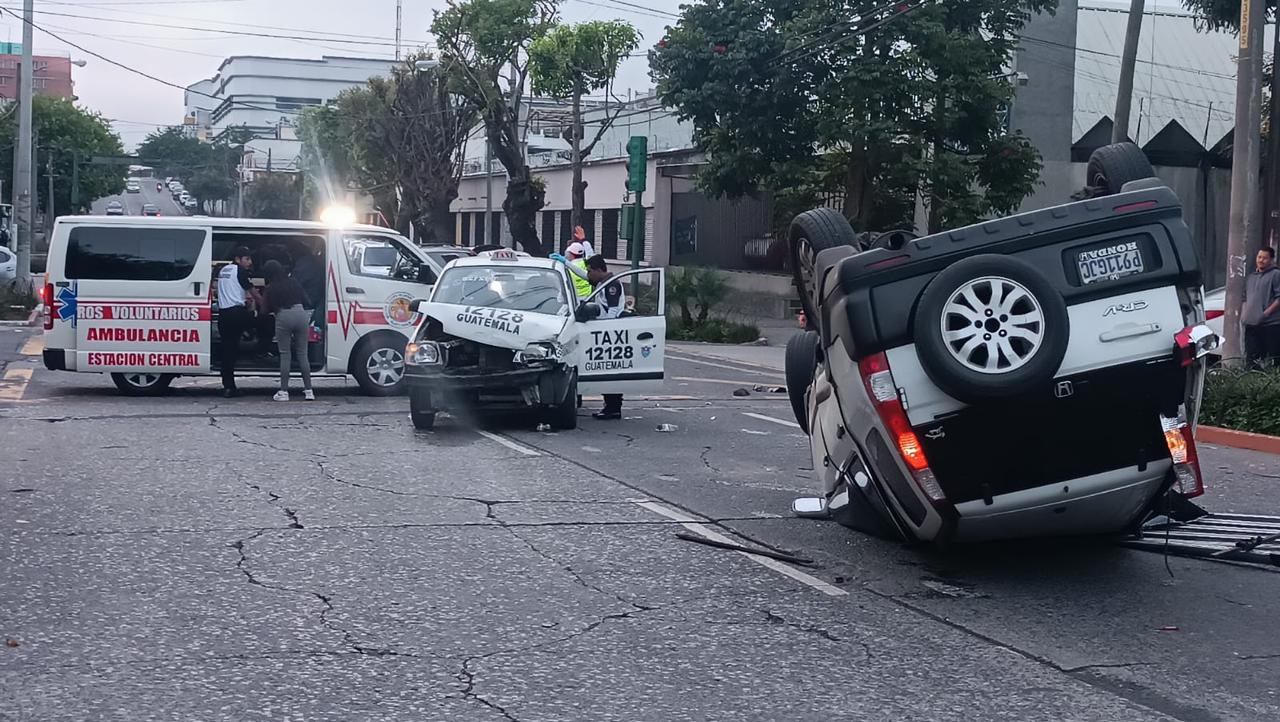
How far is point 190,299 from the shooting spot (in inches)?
645

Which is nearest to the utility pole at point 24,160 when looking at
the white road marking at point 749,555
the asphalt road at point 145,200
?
the white road marking at point 749,555

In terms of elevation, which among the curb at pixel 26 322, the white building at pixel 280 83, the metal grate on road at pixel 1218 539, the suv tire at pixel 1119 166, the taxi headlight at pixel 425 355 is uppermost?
the white building at pixel 280 83

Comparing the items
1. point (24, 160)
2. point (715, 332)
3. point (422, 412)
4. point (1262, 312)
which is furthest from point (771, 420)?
point (24, 160)

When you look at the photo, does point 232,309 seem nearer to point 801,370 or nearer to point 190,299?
point 190,299

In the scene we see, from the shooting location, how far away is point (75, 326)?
16.2 metres

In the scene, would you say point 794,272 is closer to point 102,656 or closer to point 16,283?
point 102,656

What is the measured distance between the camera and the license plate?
7156mm

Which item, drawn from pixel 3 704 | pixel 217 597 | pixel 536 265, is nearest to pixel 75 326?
pixel 536 265

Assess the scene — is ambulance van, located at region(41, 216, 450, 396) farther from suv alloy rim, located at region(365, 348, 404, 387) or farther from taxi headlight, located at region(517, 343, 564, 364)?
taxi headlight, located at region(517, 343, 564, 364)

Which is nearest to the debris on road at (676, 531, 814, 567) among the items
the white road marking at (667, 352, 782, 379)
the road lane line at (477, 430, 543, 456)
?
the road lane line at (477, 430, 543, 456)

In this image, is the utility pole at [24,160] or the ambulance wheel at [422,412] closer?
the ambulance wheel at [422,412]

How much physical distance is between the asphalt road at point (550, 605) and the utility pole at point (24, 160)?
2360 centimetres

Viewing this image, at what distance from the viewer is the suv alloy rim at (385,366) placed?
17016 millimetres

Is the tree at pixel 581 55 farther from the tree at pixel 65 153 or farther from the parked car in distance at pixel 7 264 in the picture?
the tree at pixel 65 153
